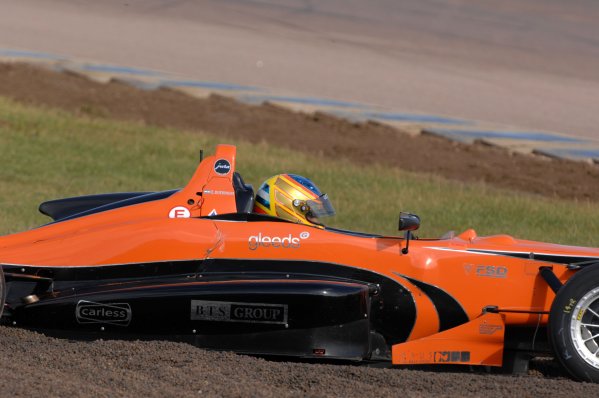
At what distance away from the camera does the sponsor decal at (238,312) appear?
7.22m

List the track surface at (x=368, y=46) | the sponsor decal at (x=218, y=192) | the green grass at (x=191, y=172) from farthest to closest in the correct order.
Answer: the track surface at (x=368, y=46) → the green grass at (x=191, y=172) → the sponsor decal at (x=218, y=192)

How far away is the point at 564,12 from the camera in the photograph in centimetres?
3009

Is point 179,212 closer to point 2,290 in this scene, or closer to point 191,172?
point 2,290

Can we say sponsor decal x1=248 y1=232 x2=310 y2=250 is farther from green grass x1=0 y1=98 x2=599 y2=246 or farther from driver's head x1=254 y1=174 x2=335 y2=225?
green grass x1=0 y1=98 x2=599 y2=246

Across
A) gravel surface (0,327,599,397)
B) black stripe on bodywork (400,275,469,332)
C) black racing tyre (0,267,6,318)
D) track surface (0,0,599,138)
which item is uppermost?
track surface (0,0,599,138)

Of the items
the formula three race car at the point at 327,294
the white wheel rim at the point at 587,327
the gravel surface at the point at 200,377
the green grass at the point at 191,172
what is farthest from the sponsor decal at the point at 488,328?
the green grass at the point at 191,172

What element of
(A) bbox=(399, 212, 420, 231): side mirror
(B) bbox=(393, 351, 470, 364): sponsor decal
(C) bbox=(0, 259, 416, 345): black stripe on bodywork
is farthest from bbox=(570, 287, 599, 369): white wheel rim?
(A) bbox=(399, 212, 420, 231): side mirror

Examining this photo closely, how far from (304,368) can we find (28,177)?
9228mm

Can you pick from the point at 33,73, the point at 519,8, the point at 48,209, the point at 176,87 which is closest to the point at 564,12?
the point at 519,8

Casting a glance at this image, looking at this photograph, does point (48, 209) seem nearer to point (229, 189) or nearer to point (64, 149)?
point (229, 189)

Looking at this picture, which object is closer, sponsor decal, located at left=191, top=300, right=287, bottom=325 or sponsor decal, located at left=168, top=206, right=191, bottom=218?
sponsor decal, located at left=191, top=300, right=287, bottom=325

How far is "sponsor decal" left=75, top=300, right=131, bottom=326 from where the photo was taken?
24.3ft

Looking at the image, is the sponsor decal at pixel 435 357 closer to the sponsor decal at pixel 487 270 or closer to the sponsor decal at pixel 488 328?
the sponsor decal at pixel 488 328

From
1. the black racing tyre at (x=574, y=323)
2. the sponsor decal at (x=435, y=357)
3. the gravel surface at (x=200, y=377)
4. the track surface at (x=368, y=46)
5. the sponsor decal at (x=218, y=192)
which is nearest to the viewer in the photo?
the gravel surface at (x=200, y=377)
